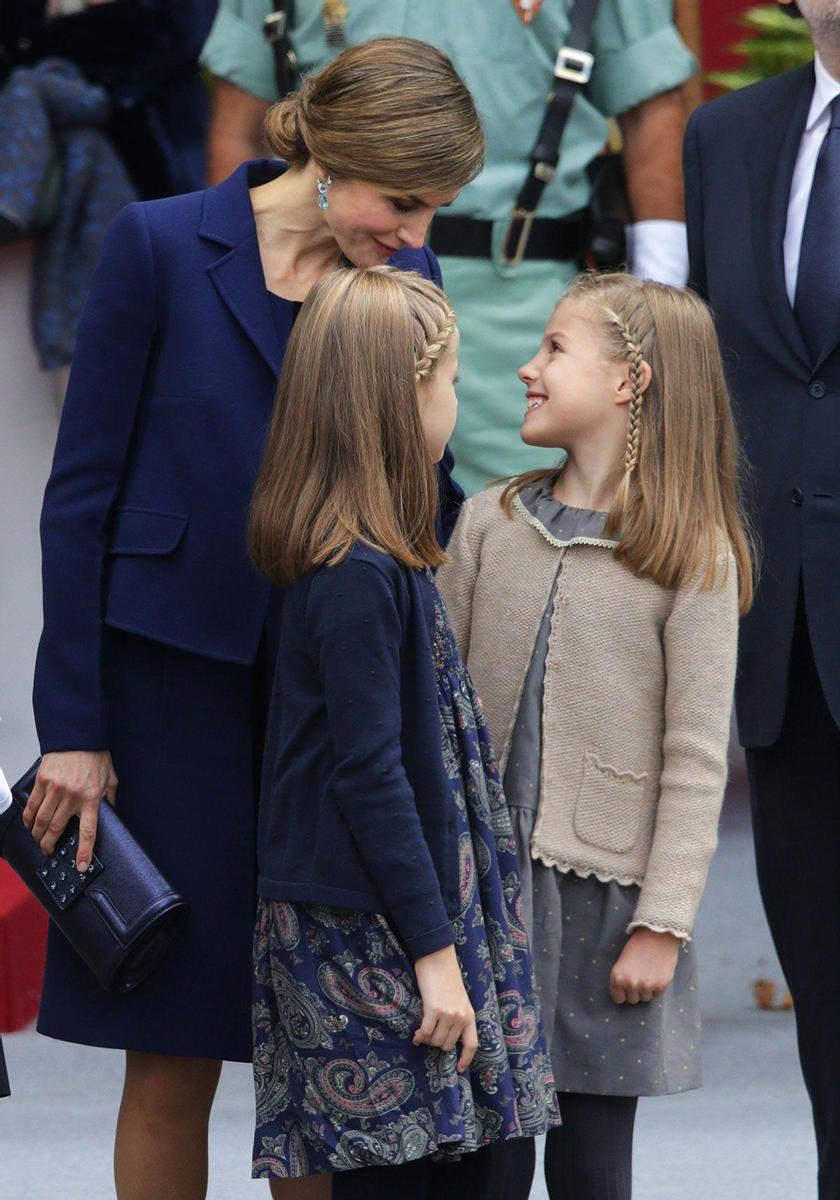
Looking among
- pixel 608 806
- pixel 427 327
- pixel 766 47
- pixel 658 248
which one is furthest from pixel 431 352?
pixel 766 47

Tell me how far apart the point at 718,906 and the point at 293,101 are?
2804 millimetres

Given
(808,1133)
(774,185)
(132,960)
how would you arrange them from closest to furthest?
(132,960), (774,185), (808,1133)

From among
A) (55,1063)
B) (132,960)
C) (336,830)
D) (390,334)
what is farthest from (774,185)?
(55,1063)

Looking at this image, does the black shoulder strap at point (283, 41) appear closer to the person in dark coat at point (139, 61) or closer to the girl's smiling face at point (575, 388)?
the person in dark coat at point (139, 61)

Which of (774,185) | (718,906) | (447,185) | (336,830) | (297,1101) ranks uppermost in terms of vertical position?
(447,185)

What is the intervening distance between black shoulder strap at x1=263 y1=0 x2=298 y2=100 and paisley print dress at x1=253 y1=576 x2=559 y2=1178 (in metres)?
1.80

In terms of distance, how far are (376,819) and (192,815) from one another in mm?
446

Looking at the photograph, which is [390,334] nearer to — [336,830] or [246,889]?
[336,830]

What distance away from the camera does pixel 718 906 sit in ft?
16.3

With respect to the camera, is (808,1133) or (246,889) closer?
(246,889)

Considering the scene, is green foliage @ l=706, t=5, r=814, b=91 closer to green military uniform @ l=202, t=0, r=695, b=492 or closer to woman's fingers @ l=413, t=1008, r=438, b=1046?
green military uniform @ l=202, t=0, r=695, b=492

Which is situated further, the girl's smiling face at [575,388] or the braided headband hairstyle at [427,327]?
the girl's smiling face at [575,388]

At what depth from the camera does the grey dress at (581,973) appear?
8.93ft

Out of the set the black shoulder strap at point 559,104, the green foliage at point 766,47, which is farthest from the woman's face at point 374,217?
the green foliage at point 766,47
